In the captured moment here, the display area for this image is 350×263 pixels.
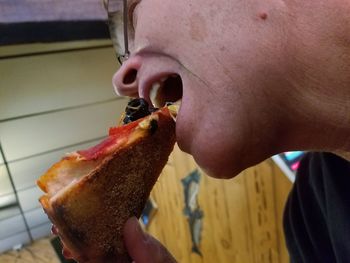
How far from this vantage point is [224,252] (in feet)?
6.32

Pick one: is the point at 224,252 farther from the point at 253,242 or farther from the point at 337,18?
the point at 337,18

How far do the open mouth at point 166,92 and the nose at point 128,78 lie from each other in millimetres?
40

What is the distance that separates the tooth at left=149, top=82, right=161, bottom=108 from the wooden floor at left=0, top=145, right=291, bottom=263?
0.85 m

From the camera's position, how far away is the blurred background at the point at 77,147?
5.47 ft

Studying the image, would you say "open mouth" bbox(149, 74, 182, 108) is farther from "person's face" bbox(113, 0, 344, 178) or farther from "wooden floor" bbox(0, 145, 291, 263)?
"wooden floor" bbox(0, 145, 291, 263)

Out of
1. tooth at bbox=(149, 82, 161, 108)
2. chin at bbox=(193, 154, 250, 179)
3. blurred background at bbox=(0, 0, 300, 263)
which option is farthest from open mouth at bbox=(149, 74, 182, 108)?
blurred background at bbox=(0, 0, 300, 263)

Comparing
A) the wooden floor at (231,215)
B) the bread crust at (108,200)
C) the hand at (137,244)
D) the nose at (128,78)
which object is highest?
the nose at (128,78)

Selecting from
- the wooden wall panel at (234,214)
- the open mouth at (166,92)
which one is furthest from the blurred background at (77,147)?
the open mouth at (166,92)

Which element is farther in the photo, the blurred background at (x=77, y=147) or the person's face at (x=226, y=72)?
the blurred background at (x=77, y=147)

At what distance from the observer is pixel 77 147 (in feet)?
9.87

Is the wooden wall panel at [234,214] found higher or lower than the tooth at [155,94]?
lower

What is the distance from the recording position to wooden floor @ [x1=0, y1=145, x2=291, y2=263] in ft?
5.08

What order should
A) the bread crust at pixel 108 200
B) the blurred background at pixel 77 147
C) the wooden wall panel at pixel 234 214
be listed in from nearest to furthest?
1. the bread crust at pixel 108 200
2. the wooden wall panel at pixel 234 214
3. the blurred background at pixel 77 147

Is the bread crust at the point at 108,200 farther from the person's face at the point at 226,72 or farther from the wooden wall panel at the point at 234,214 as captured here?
the wooden wall panel at the point at 234,214
